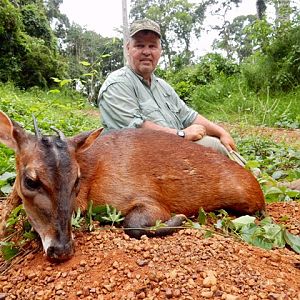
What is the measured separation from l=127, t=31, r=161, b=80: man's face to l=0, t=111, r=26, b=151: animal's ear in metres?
2.69

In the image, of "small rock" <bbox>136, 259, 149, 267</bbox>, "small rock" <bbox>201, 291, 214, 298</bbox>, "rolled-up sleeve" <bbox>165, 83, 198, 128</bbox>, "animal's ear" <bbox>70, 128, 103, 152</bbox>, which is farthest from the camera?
"rolled-up sleeve" <bbox>165, 83, 198, 128</bbox>

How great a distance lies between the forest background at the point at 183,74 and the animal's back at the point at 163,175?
1457 mm

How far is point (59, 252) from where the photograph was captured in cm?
304

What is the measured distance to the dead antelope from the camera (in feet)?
10.3

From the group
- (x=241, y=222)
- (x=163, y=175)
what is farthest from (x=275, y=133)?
(x=241, y=222)

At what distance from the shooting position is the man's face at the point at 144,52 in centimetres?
589

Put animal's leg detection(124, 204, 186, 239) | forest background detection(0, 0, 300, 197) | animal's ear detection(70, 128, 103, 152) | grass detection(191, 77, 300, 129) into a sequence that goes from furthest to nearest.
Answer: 1. grass detection(191, 77, 300, 129)
2. forest background detection(0, 0, 300, 197)
3. animal's ear detection(70, 128, 103, 152)
4. animal's leg detection(124, 204, 186, 239)

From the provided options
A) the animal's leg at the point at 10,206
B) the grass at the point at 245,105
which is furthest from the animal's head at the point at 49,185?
the grass at the point at 245,105

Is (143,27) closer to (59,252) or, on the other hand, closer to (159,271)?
(59,252)

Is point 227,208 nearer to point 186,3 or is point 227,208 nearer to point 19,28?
point 19,28

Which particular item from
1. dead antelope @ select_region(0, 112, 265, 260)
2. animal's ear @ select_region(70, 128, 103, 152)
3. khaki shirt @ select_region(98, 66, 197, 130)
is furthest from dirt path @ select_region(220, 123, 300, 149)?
animal's ear @ select_region(70, 128, 103, 152)

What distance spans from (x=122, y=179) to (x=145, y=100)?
2039 mm

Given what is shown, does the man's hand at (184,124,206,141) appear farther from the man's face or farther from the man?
the man's face

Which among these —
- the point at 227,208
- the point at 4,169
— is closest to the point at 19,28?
the point at 4,169
